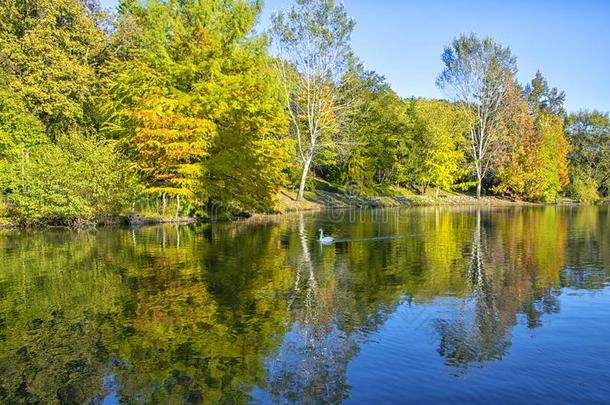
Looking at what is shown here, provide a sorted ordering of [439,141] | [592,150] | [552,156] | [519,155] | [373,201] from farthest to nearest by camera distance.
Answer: [592,150], [552,156], [519,155], [439,141], [373,201]

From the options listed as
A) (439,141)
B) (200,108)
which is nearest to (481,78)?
(439,141)

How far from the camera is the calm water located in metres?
8.95

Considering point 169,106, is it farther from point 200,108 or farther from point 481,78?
point 481,78

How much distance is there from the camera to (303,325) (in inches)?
486

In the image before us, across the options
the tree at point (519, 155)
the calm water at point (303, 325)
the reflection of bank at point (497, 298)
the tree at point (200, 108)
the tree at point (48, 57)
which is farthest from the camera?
the tree at point (519, 155)

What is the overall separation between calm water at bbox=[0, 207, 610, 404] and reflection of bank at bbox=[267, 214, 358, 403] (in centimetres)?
4

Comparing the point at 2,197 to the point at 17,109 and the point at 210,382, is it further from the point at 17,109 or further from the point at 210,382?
the point at 210,382

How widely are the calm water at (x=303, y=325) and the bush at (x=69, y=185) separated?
974 cm

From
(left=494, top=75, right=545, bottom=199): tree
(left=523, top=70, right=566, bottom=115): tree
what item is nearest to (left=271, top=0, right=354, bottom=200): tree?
(left=494, top=75, right=545, bottom=199): tree

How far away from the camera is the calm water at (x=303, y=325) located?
8945 millimetres

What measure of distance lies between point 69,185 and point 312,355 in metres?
27.9

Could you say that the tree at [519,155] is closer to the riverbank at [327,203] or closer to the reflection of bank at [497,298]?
the riverbank at [327,203]

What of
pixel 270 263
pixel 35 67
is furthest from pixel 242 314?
pixel 35 67

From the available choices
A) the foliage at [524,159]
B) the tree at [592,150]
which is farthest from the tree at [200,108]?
the tree at [592,150]
